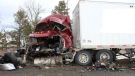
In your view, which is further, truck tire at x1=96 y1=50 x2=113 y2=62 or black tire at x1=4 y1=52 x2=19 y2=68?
truck tire at x1=96 y1=50 x2=113 y2=62

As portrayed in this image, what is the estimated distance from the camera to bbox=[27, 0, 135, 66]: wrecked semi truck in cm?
1256

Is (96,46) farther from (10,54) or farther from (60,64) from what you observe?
(10,54)

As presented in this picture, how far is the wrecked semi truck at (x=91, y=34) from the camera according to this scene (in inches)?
495

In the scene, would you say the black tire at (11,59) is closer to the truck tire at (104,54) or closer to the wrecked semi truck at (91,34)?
the wrecked semi truck at (91,34)

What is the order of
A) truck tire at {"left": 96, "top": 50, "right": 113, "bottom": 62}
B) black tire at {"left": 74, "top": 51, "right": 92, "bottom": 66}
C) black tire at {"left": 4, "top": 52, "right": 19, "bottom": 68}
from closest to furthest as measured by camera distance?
1. black tire at {"left": 4, "top": 52, "right": 19, "bottom": 68}
2. black tire at {"left": 74, "top": 51, "right": 92, "bottom": 66}
3. truck tire at {"left": 96, "top": 50, "right": 113, "bottom": 62}

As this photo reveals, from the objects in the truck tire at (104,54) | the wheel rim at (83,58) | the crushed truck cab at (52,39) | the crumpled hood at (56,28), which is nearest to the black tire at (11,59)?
the crushed truck cab at (52,39)

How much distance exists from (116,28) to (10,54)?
567 cm

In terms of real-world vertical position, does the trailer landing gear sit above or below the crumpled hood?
below

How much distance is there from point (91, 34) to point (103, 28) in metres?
0.73

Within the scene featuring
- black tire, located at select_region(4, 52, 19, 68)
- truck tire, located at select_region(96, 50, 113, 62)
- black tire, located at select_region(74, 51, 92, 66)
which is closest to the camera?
black tire, located at select_region(4, 52, 19, 68)

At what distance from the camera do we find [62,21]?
42.3 ft

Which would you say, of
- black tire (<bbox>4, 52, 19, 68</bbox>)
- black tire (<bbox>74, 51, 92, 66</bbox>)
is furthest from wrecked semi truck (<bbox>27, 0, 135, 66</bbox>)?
black tire (<bbox>4, 52, 19, 68</bbox>)

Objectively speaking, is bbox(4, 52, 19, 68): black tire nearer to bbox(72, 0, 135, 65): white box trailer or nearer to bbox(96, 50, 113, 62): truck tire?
bbox(72, 0, 135, 65): white box trailer

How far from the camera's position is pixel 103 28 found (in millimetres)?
12648
